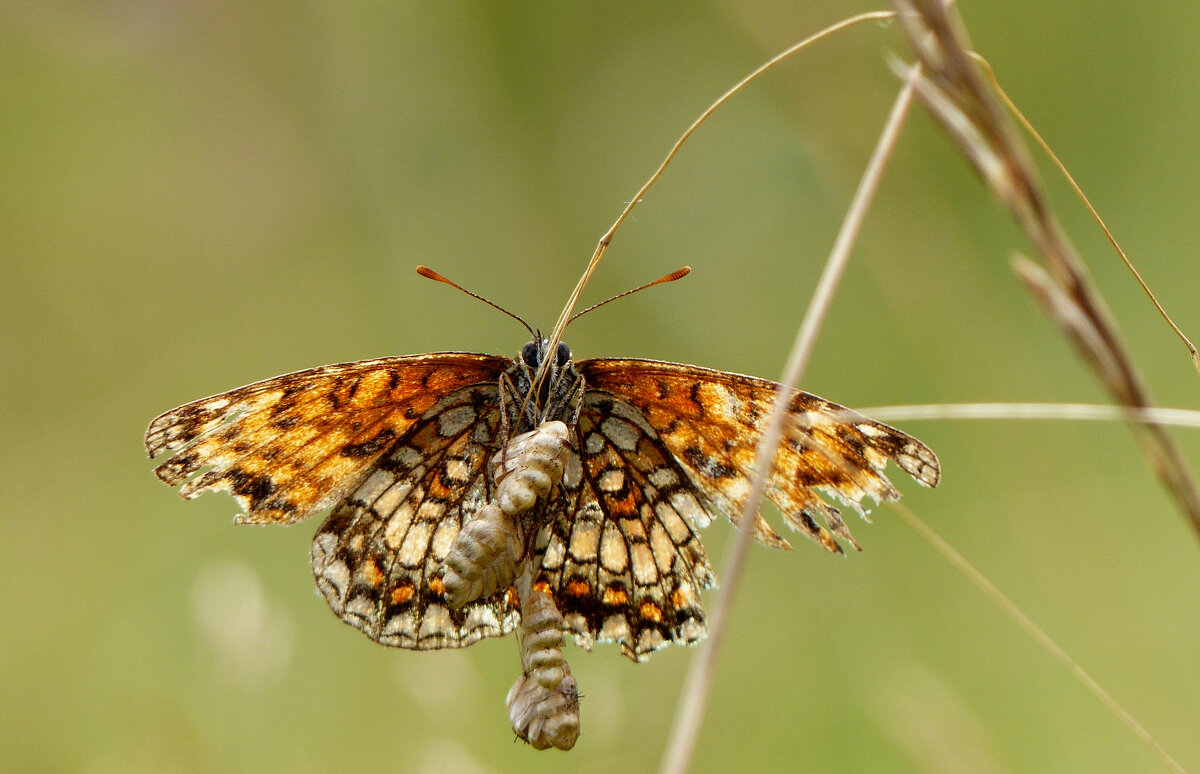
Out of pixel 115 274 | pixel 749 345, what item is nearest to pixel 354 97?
pixel 115 274

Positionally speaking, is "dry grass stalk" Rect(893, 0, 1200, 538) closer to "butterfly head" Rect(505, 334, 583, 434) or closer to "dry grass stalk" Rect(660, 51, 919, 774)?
"dry grass stalk" Rect(660, 51, 919, 774)

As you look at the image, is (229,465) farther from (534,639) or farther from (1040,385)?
(1040,385)

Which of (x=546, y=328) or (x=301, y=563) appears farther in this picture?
(x=546, y=328)

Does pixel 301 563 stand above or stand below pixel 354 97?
below

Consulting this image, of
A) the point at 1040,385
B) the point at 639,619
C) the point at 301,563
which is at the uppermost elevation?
the point at 639,619

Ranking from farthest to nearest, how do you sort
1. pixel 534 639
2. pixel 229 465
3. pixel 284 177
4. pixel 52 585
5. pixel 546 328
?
pixel 284 177, pixel 546 328, pixel 52 585, pixel 229 465, pixel 534 639

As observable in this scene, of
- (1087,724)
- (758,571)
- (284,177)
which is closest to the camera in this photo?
(1087,724)

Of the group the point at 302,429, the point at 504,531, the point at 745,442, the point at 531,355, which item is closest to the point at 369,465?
the point at 302,429

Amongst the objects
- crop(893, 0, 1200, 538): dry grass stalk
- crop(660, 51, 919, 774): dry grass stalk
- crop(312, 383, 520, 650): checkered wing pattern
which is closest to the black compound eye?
crop(312, 383, 520, 650): checkered wing pattern
